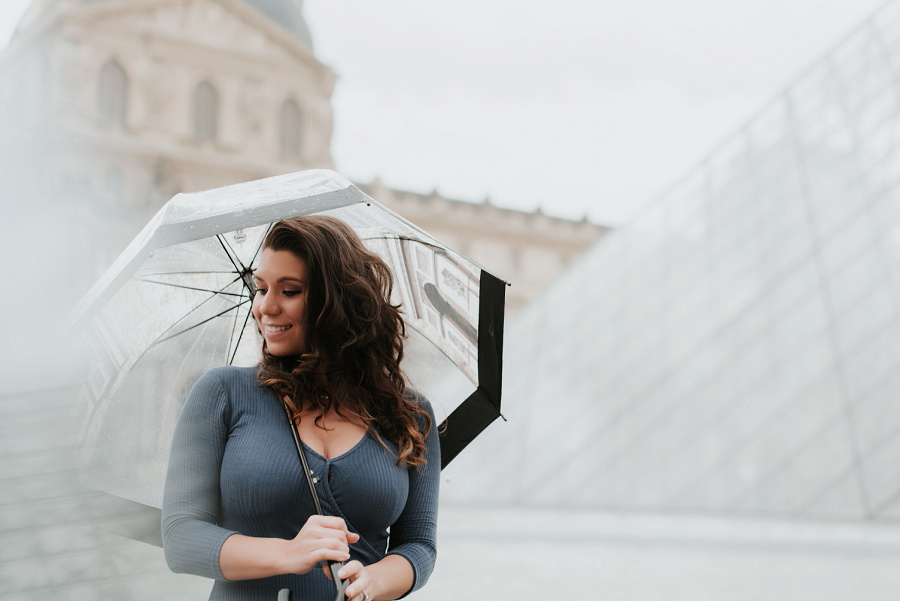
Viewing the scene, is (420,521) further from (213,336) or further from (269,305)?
(213,336)

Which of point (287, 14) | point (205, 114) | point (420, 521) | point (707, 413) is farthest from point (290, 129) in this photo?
point (420, 521)

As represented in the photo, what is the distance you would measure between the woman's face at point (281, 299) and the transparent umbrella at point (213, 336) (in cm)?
31

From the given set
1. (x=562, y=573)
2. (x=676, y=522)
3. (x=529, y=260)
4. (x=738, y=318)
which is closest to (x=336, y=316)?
(x=562, y=573)

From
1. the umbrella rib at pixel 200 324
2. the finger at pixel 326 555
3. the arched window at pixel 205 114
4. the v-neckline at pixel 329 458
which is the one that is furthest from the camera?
the arched window at pixel 205 114

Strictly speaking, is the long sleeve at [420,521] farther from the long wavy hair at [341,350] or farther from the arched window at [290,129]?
the arched window at [290,129]

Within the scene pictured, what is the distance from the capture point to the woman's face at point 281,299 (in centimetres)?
153

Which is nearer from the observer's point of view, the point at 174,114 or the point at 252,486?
the point at 252,486

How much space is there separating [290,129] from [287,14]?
320 inches

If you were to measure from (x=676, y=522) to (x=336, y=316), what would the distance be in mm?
7651

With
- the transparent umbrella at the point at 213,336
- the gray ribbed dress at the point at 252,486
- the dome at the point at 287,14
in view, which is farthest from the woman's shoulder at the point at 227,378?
the dome at the point at 287,14

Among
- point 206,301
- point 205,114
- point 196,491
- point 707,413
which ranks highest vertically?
A: point 205,114

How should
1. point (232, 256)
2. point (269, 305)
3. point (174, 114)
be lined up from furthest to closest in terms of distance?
point (174, 114) < point (232, 256) < point (269, 305)

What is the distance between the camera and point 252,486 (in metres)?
1.39

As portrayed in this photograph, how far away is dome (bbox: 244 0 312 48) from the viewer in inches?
1842
